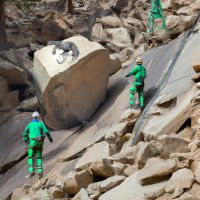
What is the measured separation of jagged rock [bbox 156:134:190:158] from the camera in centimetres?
674

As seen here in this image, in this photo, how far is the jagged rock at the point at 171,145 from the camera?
6736 mm

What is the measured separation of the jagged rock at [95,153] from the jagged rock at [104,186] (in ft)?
6.49

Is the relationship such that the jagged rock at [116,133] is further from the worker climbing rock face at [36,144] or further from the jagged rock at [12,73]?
the jagged rock at [12,73]

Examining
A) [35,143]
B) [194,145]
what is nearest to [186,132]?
[194,145]

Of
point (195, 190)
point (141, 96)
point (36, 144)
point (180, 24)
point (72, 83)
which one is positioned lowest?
point (36, 144)

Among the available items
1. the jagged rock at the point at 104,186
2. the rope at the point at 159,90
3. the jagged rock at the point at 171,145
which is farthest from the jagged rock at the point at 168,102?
the jagged rock at the point at 171,145

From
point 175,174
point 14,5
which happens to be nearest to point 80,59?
point 175,174

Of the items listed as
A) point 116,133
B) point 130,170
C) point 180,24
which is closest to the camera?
point 130,170

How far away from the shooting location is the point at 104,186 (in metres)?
7.21

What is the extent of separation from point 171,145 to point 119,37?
16.5 m

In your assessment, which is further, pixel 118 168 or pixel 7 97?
pixel 7 97

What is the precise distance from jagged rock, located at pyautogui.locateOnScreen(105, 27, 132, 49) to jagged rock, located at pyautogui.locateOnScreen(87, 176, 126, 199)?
589 inches

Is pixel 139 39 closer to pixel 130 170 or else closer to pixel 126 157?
pixel 126 157

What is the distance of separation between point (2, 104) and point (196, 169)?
14886 mm
